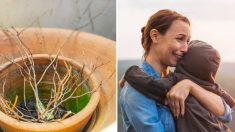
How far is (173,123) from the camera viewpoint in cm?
173

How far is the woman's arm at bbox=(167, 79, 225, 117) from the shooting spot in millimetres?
1726

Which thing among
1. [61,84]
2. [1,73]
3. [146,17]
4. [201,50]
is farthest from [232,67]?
[1,73]

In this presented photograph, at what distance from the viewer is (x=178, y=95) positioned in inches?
68.2

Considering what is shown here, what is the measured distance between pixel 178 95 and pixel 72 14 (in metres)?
0.61

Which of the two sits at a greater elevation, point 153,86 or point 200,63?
point 200,63

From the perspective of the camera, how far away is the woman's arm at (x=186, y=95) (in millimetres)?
1726

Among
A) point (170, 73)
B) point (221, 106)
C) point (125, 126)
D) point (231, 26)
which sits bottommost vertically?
point (125, 126)

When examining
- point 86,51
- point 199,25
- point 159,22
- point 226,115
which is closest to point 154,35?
point 159,22

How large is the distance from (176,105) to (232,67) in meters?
0.31

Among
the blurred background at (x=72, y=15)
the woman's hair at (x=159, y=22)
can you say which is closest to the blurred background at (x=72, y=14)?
the blurred background at (x=72, y=15)

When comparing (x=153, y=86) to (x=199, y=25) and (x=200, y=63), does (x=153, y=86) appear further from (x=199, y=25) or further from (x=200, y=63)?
(x=199, y=25)

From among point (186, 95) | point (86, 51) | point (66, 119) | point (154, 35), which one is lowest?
point (66, 119)

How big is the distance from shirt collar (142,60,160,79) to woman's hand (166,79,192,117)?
0.10m

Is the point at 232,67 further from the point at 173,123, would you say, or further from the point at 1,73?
the point at 1,73
